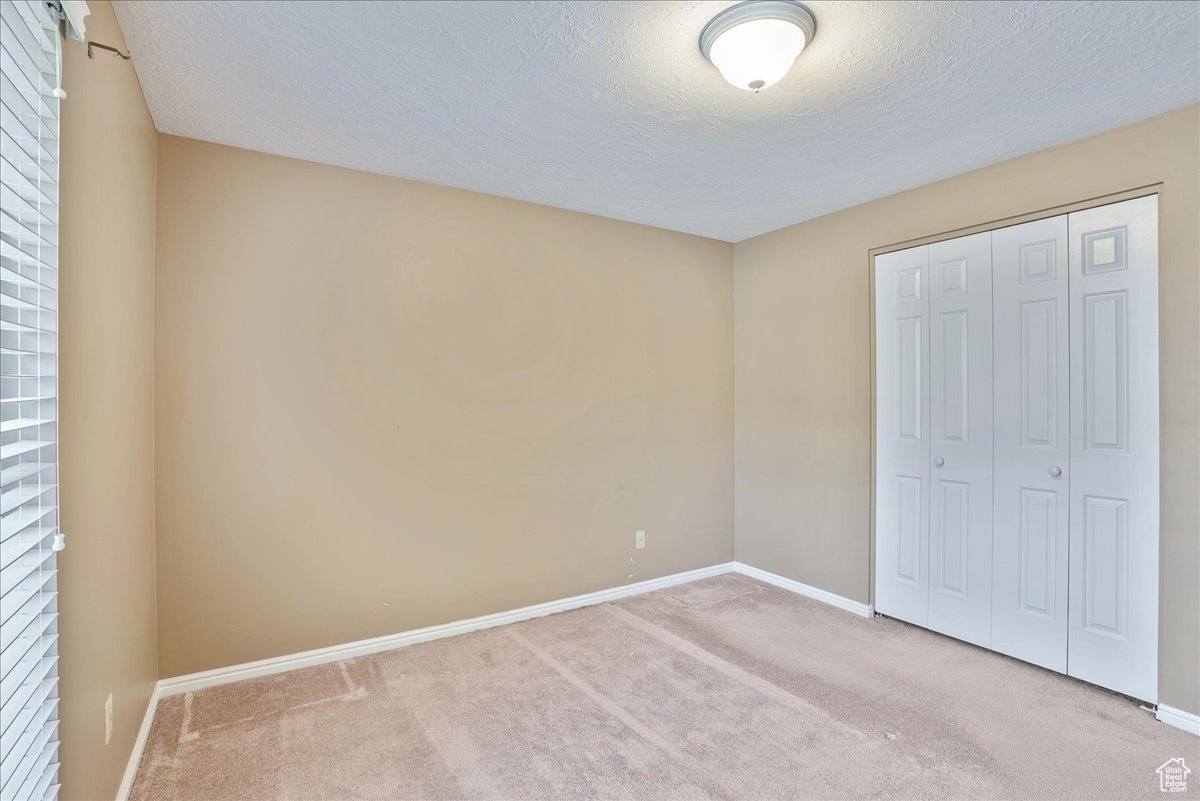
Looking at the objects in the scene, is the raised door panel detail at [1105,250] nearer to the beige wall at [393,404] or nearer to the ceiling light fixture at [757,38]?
the ceiling light fixture at [757,38]

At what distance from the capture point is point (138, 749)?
215 centimetres

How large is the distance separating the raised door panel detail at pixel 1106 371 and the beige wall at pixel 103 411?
373 centimetres

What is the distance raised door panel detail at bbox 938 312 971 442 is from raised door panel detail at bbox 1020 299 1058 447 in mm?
273

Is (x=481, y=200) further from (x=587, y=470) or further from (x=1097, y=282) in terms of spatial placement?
(x=1097, y=282)

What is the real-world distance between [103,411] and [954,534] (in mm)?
3787

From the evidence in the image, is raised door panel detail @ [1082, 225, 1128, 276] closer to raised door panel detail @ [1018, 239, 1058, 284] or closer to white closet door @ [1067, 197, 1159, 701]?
white closet door @ [1067, 197, 1159, 701]

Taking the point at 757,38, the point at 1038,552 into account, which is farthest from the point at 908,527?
the point at 757,38

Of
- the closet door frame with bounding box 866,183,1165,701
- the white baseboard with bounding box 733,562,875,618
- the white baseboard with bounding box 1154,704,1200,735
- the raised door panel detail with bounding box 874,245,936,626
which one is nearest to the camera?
the white baseboard with bounding box 1154,704,1200,735

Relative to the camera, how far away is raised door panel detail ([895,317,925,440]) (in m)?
3.34

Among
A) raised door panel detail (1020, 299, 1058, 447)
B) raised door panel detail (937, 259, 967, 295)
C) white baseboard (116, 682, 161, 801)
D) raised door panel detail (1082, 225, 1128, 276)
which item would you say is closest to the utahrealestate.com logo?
raised door panel detail (1020, 299, 1058, 447)

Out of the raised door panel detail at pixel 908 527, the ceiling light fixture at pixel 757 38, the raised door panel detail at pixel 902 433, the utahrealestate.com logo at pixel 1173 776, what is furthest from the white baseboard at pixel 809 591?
the ceiling light fixture at pixel 757 38

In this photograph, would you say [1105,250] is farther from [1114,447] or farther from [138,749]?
[138,749]

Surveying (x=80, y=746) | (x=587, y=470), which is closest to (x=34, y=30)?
(x=80, y=746)

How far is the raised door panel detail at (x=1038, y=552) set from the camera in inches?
110
